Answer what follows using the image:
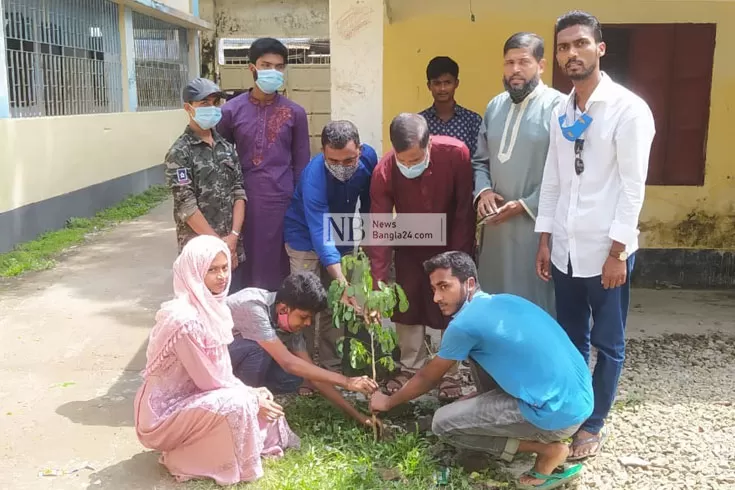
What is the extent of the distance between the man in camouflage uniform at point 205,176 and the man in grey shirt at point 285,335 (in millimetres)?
656

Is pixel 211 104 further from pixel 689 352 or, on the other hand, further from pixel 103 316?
pixel 689 352

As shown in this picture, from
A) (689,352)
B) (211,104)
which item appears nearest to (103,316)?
(211,104)

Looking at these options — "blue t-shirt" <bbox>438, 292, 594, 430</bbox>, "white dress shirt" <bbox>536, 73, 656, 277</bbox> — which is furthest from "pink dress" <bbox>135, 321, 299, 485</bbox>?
"white dress shirt" <bbox>536, 73, 656, 277</bbox>

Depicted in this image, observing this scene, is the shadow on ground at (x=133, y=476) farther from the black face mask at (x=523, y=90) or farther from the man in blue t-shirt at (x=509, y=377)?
the black face mask at (x=523, y=90)

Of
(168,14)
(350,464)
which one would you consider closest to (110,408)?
(350,464)

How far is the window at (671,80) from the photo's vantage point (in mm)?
5723

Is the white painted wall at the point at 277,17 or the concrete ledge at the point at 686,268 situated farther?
the white painted wall at the point at 277,17

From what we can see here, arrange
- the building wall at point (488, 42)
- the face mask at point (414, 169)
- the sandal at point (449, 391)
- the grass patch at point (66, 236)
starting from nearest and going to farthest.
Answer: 1. the face mask at point (414, 169)
2. the sandal at point (449, 391)
3. the building wall at point (488, 42)
4. the grass patch at point (66, 236)

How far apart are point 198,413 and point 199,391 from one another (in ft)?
0.47

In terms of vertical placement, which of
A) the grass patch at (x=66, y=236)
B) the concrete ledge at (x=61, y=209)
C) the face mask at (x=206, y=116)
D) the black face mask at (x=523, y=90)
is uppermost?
the black face mask at (x=523, y=90)

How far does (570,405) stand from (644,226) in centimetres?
370

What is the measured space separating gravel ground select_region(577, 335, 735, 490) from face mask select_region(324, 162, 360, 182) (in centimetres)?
187

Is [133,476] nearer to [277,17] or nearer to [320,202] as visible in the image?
[320,202]

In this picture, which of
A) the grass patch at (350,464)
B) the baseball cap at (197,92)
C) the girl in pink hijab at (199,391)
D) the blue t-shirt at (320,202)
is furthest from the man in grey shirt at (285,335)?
the baseball cap at (197,92)
